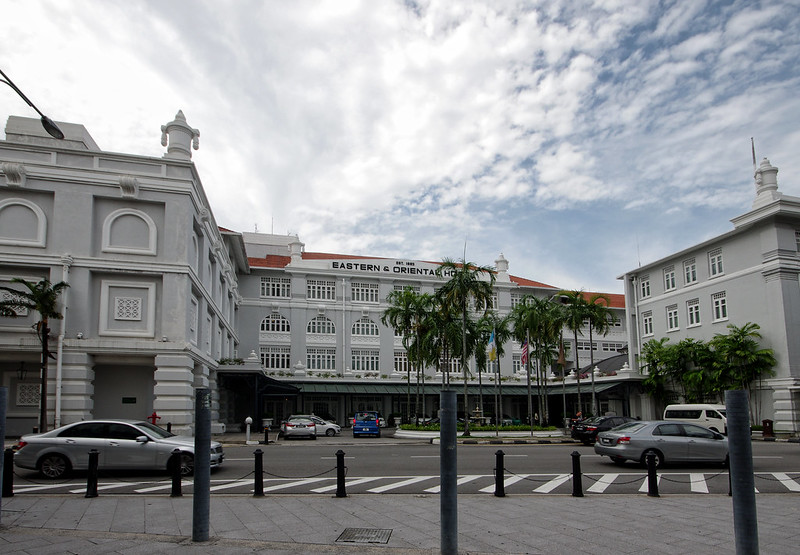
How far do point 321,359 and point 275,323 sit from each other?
498 cm

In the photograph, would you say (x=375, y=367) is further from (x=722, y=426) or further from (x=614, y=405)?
(x=722, y=426)

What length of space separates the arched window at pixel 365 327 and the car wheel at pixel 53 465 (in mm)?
39765

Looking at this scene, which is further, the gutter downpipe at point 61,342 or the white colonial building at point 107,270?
the white colonial building at point 107,270

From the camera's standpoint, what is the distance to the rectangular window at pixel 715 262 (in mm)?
42469

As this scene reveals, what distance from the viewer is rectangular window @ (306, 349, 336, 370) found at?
52750 mm

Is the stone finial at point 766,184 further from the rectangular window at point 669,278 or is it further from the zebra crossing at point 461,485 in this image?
the zebra crossing at point 461,485

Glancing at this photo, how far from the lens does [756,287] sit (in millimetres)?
→ 39031

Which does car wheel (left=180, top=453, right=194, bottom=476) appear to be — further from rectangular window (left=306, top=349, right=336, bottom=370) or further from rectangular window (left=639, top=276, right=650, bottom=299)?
rectangular window (left=639, top=276, right=650, bottom=299)

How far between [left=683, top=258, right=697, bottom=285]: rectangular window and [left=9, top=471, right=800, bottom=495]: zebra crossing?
31489mm

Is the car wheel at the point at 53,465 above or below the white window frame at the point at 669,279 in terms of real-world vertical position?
below

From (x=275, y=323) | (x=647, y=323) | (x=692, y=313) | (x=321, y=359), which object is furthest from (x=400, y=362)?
(x=692, y=313)

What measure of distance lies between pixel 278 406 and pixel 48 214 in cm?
2827

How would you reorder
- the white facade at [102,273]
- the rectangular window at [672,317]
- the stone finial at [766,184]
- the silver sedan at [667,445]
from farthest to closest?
the rectangular window at [672,317] → the stone finial at [766,184] → the white facade at [102,273] → the silver sedan at [667,445]

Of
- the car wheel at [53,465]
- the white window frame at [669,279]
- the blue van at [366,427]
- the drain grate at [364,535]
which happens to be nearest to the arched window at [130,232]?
the car wheel at [53,465]
